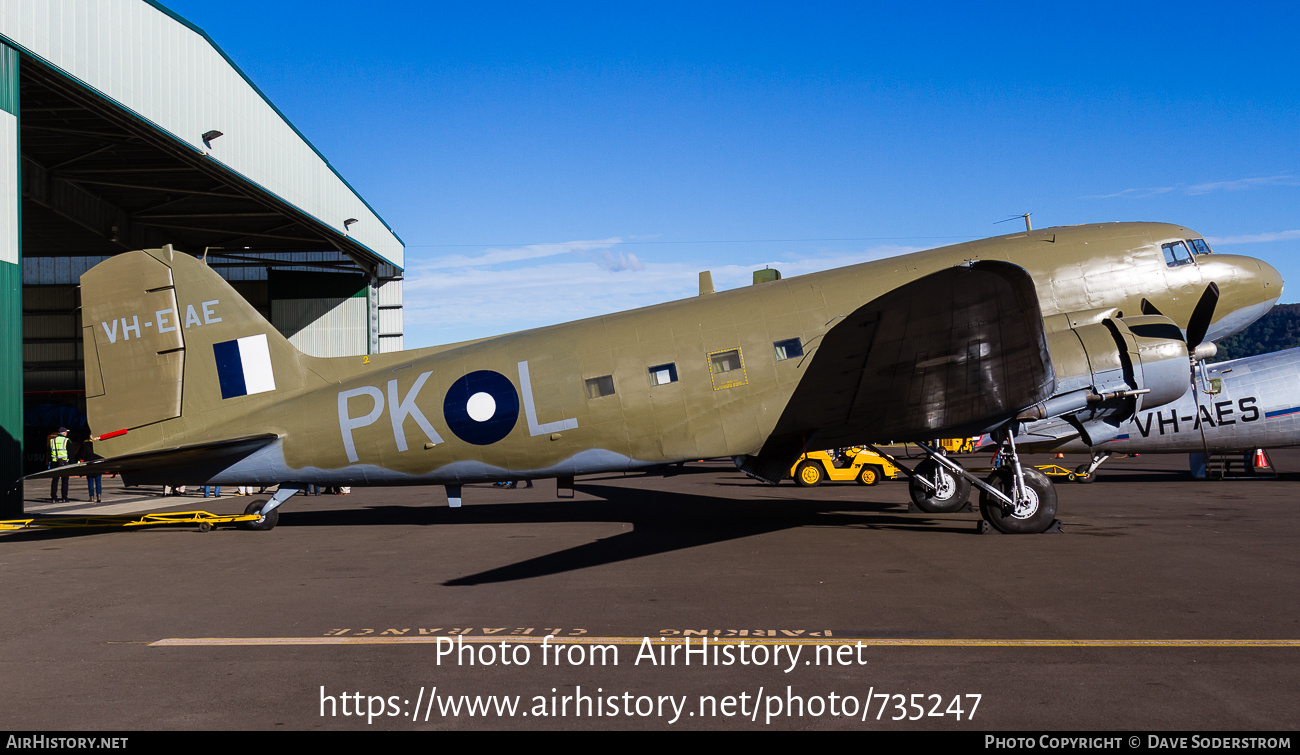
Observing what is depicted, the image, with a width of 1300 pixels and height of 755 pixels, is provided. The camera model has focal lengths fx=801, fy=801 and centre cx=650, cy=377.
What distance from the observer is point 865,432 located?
12875mm

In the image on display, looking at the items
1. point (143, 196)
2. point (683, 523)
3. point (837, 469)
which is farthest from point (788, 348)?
point (143, 196)

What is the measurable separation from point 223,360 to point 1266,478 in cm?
2881

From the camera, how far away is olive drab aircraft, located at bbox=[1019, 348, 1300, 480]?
2223 centimetres

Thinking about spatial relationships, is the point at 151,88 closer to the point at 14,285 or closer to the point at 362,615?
the point at 14,285

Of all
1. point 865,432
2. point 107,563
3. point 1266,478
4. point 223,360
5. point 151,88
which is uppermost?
point 151,88

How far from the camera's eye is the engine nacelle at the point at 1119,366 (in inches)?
471

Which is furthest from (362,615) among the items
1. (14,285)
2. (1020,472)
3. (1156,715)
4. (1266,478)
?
(1266,478)

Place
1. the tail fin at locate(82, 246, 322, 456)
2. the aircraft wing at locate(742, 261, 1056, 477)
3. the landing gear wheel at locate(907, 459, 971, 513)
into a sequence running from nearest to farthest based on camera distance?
the aircraft wing at locate(742, 261, 1056, 477) → the tail fin at locate(82, 246, 322, 456) → the landing gear wheel at locate(907, 459, 971, 513)

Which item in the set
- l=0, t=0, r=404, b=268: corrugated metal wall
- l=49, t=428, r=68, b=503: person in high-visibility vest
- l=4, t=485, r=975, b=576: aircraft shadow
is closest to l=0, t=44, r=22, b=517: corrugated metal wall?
l=0, t=0, r=404, b=268: corrugated metal wall

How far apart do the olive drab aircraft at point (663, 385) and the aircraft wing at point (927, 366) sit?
5cm

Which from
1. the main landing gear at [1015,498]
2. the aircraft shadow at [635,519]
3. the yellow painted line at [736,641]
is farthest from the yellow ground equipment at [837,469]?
the yellow painted line at [736,641]

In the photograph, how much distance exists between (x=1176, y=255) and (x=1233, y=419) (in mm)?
13175

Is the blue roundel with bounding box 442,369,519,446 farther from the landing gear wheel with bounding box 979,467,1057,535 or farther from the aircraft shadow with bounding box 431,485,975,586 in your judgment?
the landing gear wheel with bounding box 979,467,1057,535

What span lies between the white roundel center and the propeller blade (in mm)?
11310
